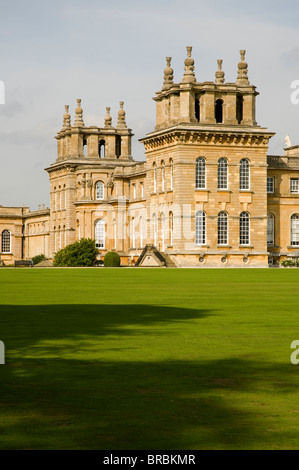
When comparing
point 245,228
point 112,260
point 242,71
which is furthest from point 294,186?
point 112,260

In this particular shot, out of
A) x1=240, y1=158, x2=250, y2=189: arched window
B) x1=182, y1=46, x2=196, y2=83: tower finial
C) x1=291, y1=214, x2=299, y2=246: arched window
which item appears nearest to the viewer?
x1=182, y1=46, x2=196, y2=83: tower finial

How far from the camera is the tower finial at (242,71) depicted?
247 feet

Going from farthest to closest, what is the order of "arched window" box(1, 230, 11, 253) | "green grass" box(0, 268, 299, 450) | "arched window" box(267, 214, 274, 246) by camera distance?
"arched window" box(1, 230, 11, 253) < "arched window" box(267, 214, 274, 246) < "green grass" box(0, 268, 299, 450)

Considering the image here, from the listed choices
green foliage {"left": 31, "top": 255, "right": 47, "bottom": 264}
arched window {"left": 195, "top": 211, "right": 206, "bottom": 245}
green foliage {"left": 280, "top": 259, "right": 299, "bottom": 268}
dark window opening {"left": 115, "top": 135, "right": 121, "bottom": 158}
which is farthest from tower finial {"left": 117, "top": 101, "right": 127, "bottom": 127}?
green foliage {"left": 280, "top": 259, "right": 299, "bottom": 268}

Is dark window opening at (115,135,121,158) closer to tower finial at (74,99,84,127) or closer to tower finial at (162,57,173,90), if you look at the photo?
tower finial at (74,99,84,127)

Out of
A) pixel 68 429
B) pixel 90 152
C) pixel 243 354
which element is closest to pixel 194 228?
pixel 90 152

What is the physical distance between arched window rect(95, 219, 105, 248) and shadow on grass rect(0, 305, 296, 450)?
75.2 metres

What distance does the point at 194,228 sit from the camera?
71750mm

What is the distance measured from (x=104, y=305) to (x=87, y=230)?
2763 inches

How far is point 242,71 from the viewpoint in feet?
249

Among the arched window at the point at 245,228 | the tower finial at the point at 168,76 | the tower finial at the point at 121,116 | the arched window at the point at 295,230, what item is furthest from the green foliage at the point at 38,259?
the arched window at the point at 245,228

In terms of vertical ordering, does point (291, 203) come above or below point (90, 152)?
below

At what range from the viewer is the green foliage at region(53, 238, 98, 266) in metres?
80.9
